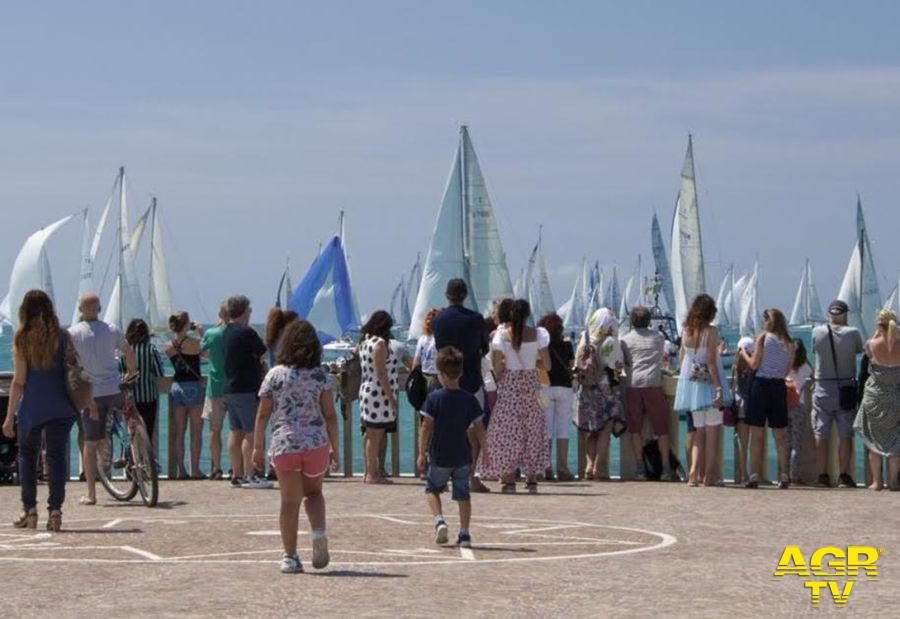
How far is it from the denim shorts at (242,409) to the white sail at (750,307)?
107948 mm

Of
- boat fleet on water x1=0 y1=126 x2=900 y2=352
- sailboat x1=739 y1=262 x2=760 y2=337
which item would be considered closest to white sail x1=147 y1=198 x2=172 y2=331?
boat fleet on water x1=0 y1=126 x2=900 y2=352

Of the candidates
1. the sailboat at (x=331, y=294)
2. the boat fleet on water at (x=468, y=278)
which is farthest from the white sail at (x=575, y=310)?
the sailboat at (x=331, y=294)

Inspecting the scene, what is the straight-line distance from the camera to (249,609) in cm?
1090

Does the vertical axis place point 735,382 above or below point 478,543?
above

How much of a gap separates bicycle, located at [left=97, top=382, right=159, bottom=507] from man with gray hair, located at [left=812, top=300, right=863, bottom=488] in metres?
6.81

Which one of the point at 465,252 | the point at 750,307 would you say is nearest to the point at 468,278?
the point at 465,252

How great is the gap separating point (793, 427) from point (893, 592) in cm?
958

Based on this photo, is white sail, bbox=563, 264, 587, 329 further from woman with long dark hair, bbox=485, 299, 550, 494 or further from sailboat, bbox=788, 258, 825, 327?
woman with long dark hair, bbox=485, 299, 550, 494

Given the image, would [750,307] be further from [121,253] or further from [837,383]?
[837,383]

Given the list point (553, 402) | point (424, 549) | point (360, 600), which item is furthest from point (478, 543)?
point (553, 402)

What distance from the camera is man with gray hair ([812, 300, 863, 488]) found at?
2072 centimetres

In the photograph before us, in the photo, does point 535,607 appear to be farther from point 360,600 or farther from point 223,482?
point 223,482

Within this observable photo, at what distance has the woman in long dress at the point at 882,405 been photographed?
19.9m

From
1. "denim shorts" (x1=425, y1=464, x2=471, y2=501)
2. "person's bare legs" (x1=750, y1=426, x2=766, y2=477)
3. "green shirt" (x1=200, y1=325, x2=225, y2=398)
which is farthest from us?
"green shirt" (x1=200, y1=325, x2=225, y2=398)
